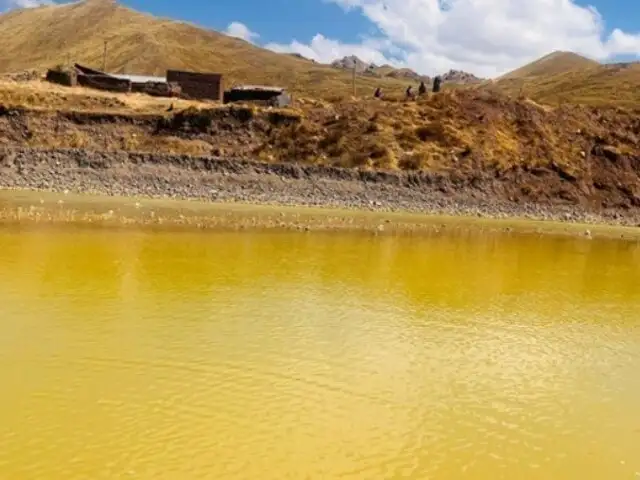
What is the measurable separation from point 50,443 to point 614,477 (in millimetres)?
6272

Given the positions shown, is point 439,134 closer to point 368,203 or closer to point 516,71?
point 368,203

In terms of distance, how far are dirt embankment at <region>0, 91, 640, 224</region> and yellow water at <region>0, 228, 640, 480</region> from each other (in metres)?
17.3

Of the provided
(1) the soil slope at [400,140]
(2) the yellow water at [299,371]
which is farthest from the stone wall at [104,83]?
(2) the yellow water at [299,371]

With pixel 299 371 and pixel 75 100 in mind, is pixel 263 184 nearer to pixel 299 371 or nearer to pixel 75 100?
pixel 75 100

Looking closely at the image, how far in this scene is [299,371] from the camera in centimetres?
1064

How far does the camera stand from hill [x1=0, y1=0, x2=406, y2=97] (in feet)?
347

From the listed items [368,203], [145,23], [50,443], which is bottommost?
[50,443]

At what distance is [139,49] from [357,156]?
8164 centimetres

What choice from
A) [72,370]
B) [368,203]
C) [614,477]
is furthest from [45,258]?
[368,203]

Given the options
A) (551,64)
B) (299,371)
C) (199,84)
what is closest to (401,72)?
(551,64)

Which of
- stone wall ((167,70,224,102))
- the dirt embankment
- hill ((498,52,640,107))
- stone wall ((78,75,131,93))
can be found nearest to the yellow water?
the dirt embankment

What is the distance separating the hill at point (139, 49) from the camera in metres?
106

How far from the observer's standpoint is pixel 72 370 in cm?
989

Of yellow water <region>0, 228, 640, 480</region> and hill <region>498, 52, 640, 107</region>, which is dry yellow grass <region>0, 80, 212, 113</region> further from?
hill <region>498, 52, 640, 107</region>
